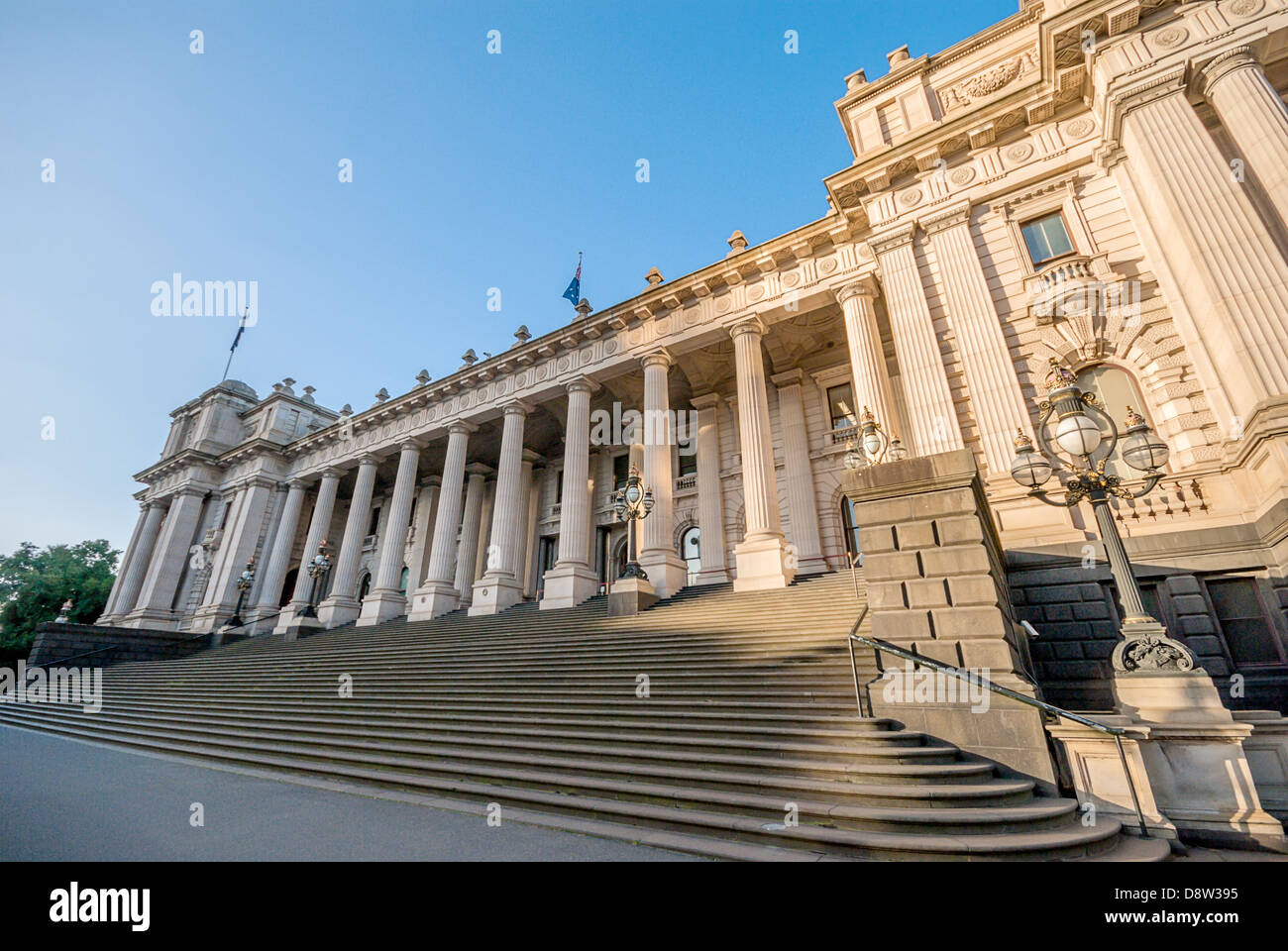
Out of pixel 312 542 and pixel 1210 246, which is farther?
pixel 312 542

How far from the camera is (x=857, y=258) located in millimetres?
15141

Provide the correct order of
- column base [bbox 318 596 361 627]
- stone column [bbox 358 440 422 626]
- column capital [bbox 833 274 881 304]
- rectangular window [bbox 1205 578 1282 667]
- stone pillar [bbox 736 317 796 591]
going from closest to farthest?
rectangular window [bbox 1205 578 1282 667], stone pillar [bbox 736 317 796 591], column capital [bbox 833 274 881 304], stone column [bbox 358 440 422 626], column base [bbox 318 596 361 627]

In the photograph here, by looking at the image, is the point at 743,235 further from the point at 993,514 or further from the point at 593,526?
the point at 593,526

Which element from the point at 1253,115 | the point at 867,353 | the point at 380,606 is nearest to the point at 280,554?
the point at 380,606

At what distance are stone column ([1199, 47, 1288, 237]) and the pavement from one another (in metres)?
14.4

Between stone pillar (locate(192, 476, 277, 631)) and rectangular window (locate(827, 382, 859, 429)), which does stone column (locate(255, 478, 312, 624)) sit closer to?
stone pillar (locate(192, 476, 277, 631))

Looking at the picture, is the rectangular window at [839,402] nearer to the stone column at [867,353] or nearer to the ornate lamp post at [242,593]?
the stone column at [867,353]

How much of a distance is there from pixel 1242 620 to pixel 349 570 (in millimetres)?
27117

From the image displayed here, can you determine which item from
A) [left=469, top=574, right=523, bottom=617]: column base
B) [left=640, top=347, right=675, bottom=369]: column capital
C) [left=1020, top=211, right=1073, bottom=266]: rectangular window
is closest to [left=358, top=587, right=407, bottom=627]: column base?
[left=469, top=574, right=523, bottom=617]: column base

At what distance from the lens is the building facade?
8.95 meters

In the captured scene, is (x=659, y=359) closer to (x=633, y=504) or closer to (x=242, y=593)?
(x=633, y=504)

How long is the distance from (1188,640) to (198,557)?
129 ft

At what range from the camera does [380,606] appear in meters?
21.5
